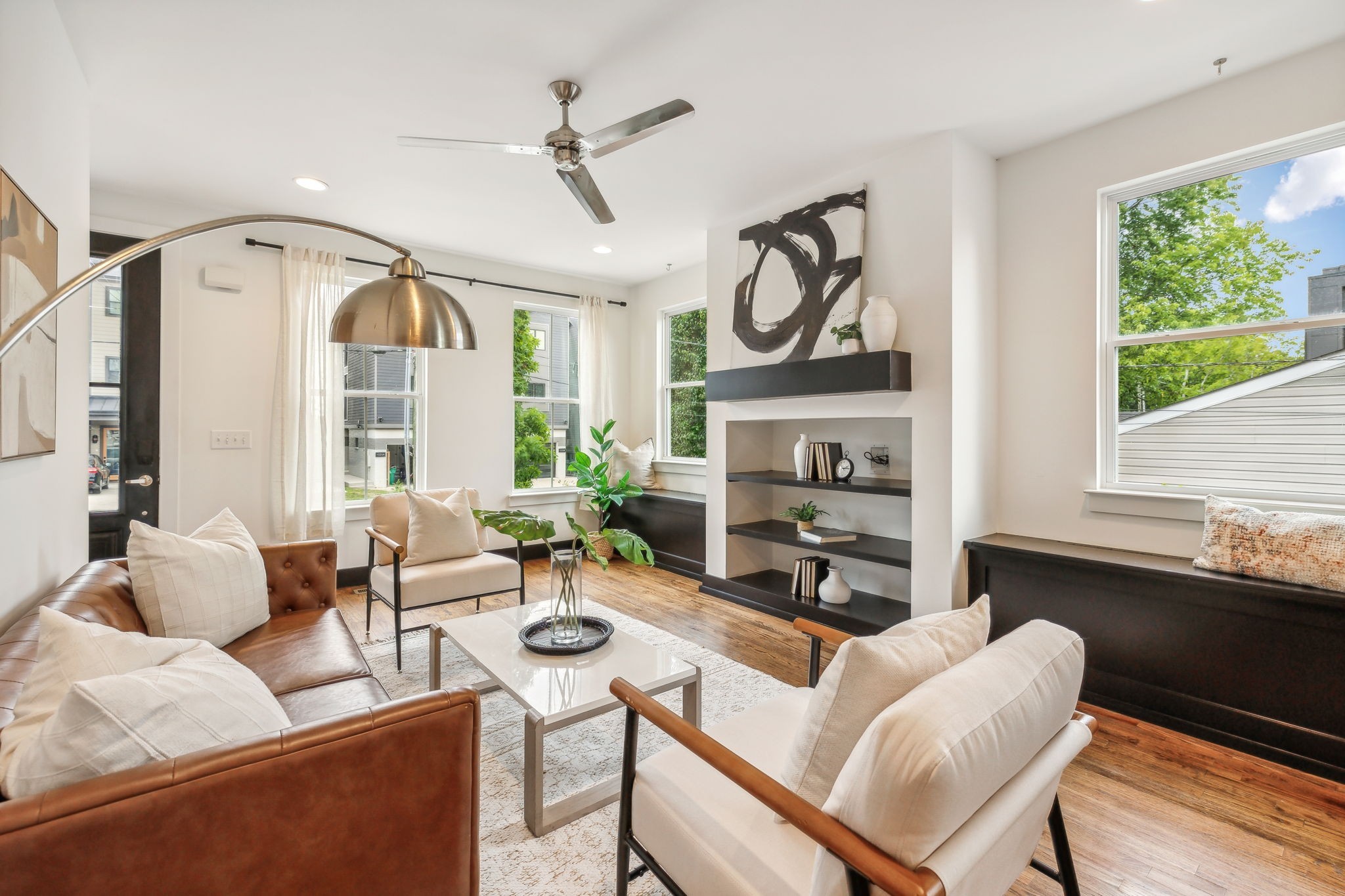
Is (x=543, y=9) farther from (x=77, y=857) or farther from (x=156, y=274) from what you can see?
(x=156, y=274)

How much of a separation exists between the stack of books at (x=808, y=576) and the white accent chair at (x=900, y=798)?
219 cm

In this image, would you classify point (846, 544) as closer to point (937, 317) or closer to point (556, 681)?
point (937, 317)

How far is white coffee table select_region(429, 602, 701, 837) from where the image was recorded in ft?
5.78

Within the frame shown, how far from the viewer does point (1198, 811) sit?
1860mm

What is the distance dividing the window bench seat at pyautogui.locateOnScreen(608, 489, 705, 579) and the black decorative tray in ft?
7.48

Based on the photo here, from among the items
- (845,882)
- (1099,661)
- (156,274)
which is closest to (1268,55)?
(1099,661)

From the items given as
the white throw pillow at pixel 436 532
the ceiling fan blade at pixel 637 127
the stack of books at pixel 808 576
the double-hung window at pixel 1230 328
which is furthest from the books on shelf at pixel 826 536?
the ceiling fan blade at pixel 637 127

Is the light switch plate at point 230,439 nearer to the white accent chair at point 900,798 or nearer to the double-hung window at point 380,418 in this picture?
the double-hung window at point 380,418

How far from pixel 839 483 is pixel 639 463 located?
7.82 feet

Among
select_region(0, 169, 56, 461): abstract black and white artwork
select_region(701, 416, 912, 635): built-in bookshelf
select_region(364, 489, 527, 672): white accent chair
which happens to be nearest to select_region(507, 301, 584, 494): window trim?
select_region(364, 489, 527, 672): white accent chair

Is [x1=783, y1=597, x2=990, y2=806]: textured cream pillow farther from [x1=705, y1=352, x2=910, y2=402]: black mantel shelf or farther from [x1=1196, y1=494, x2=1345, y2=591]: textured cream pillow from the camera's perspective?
[x1=705, y1=352, x2=910, y2=402]: black mantel shelf

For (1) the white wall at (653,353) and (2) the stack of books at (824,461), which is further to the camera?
(1) the white wall at (653,353)

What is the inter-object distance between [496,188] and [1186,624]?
3.96 metres

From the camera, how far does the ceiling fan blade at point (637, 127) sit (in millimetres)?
1957
